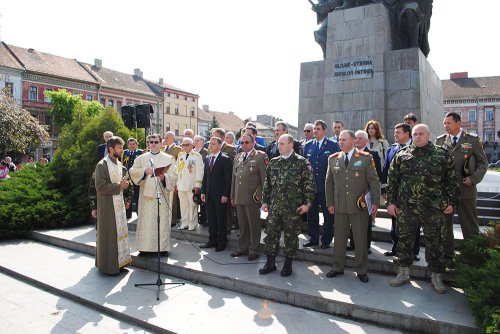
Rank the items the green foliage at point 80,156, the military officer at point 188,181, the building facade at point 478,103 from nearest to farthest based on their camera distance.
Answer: the military officer at point 188,181 < the green foliage at point 80,156 < the building facade at point 478,103

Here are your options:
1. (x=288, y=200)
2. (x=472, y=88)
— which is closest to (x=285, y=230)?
(x=288, y=200)

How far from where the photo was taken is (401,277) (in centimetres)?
497

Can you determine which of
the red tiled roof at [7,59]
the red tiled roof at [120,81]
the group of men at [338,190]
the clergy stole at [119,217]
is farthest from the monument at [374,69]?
the red tiled roof at [120,81]

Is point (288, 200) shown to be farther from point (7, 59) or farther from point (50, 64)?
point (50, 64)

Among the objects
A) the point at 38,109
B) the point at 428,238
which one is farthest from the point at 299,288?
the point at 38,109

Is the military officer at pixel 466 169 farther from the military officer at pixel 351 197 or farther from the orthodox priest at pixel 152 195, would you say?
the orthodox priest at pixel 152 195

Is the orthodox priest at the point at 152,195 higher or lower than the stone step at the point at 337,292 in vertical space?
higher

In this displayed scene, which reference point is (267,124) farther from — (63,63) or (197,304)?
(197,304)

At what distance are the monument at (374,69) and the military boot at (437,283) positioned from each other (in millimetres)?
6278

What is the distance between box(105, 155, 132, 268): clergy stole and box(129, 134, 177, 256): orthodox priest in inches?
13.0

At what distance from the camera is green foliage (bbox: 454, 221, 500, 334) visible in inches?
134

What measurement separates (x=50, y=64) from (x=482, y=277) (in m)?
54.9

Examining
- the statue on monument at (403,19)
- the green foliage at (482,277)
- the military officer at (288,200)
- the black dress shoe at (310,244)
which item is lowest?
the black dress shoe at (310,244)

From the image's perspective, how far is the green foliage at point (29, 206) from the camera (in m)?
8.70
